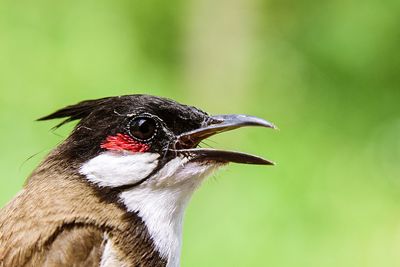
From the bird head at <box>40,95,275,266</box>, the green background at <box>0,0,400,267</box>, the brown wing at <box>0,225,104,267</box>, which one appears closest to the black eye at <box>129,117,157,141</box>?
the bird head at <box>40,95,275,266</box>

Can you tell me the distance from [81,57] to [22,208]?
685 centimetres

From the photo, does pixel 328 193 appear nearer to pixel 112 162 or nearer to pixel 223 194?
pixel 223 194

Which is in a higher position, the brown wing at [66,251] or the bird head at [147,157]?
the bird head at [147,157]

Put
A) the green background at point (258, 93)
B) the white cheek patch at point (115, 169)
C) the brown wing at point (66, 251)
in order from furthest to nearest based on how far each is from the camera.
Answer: the green background at point (258, 93) → the white cheek patch at point (115, 169) → the brown wing at point (66, 251)

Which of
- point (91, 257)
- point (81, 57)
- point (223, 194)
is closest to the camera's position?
point (91, 257)

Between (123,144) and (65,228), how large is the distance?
0.35 m

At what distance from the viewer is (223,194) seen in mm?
7434

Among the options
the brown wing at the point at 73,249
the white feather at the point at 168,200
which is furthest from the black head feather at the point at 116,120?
the brown wing at the point at 73,249

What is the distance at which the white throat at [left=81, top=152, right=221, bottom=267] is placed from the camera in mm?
3355

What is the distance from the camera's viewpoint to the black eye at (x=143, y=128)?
340cm

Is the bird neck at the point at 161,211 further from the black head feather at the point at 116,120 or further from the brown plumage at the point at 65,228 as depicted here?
the black head feather at the point at 116,120

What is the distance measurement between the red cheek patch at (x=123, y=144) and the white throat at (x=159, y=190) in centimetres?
2

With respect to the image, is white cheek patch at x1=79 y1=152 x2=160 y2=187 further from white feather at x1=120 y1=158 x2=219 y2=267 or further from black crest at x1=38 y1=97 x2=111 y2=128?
black crest at x1=38 y1=97 x2=111 y2=128

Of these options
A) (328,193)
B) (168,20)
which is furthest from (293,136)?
(168,20)
